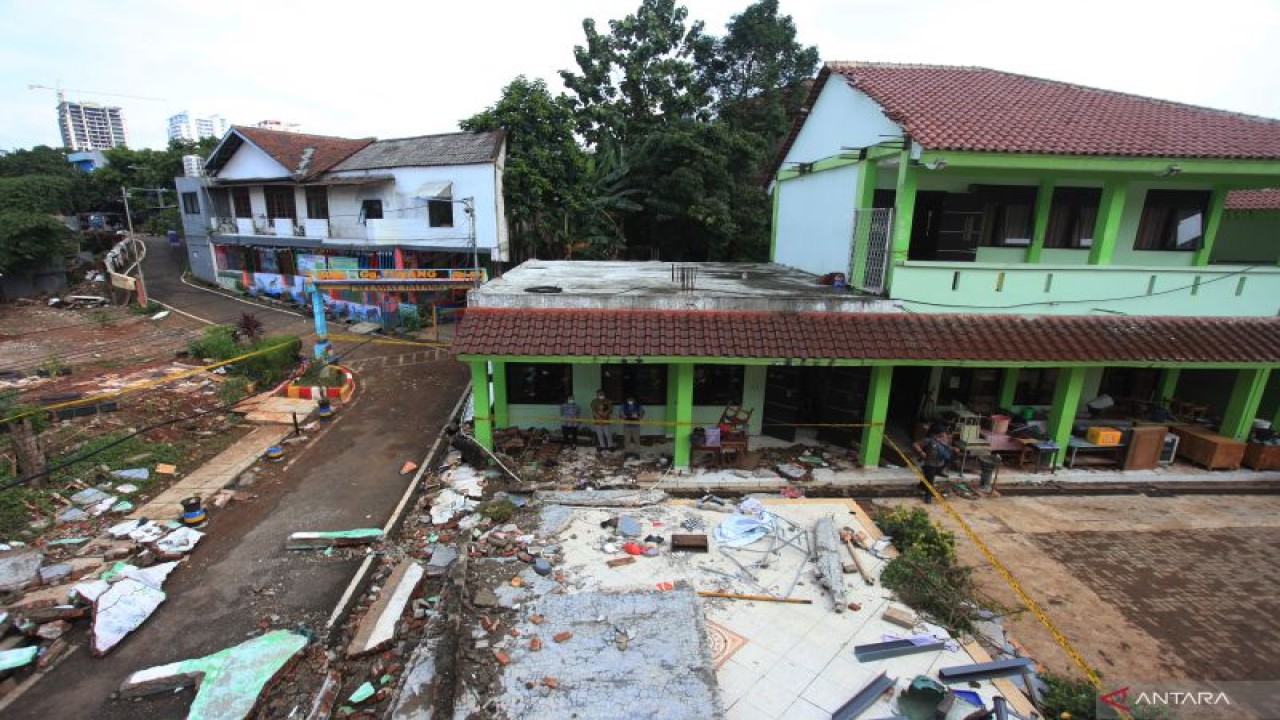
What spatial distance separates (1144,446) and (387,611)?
15176 mm

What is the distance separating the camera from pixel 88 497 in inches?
423

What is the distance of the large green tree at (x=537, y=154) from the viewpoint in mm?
25328

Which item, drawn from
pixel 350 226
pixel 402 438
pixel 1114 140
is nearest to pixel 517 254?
pixel 350 226

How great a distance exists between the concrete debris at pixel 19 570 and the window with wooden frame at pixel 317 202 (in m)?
22.1

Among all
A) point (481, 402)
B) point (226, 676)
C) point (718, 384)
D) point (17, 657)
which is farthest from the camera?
point (718, 384)

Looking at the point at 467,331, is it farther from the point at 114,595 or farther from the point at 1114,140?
the point at 1114,140

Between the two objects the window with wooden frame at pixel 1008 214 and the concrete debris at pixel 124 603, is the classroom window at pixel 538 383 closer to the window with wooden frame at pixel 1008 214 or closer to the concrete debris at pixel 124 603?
the concrete debris at pixel 124 603

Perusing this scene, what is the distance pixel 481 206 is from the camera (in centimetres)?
2423

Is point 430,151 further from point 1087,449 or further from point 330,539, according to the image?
point 1087,449

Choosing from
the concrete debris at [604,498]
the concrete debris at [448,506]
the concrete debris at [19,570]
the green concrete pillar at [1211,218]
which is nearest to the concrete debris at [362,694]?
the concrete debris at [448,506]

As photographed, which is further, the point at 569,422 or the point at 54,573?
the point at 569,422

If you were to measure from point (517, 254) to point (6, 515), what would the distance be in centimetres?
2033

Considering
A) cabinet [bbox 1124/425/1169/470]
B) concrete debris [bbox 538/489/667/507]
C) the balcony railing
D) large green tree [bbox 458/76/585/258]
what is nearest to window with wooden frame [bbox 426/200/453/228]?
large green tree [bbox 458/76/585/258]

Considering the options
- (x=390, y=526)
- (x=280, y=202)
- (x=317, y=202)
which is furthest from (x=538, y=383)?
(x=280, y=202)
